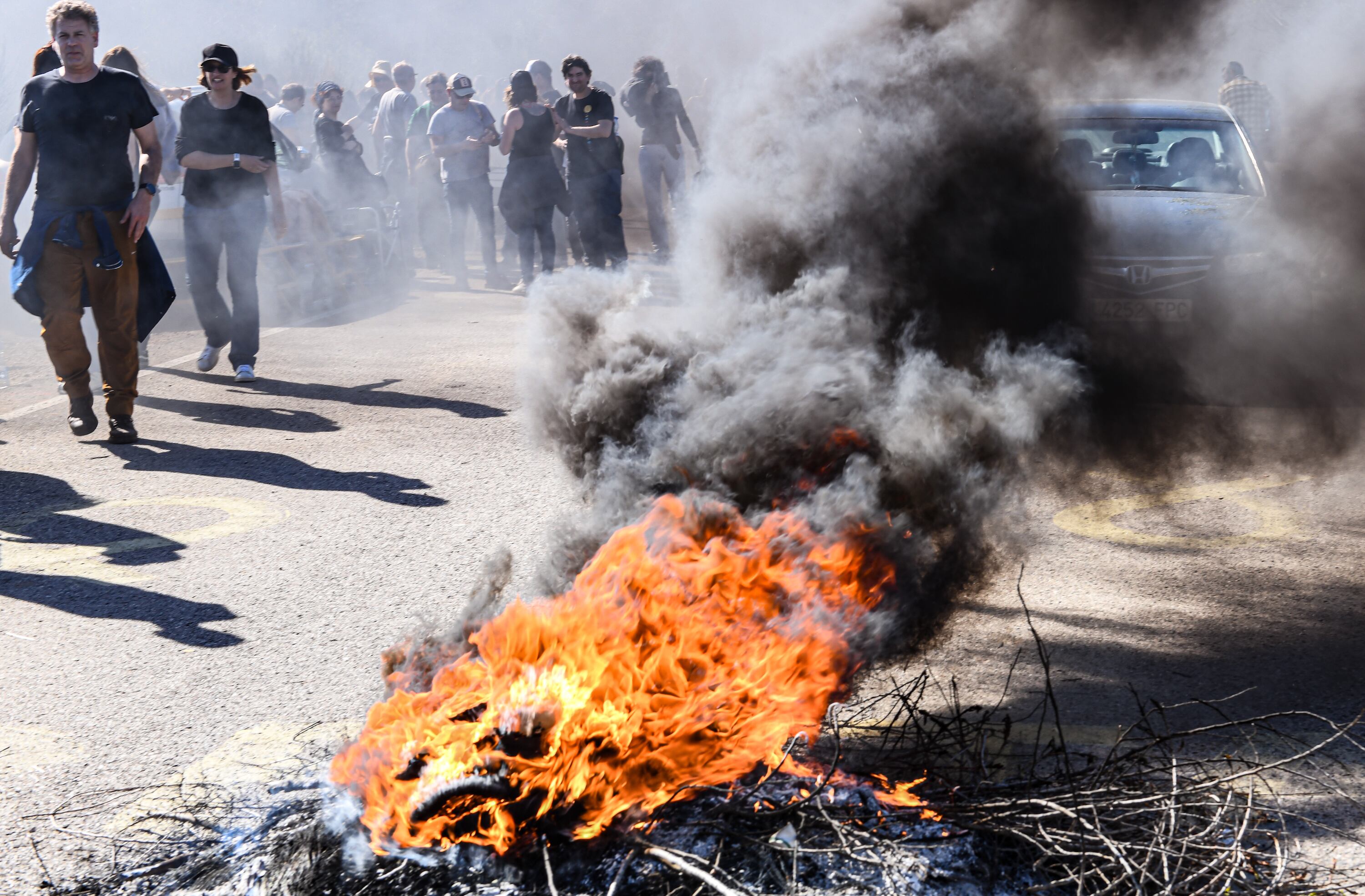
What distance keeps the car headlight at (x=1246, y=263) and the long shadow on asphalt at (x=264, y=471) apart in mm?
3945

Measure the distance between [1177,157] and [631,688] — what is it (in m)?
6.83

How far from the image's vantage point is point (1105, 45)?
13.3 ft

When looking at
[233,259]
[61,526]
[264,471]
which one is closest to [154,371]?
[233,259]

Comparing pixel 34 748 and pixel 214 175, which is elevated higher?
pixel 214 175

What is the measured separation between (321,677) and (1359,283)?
4250 millimetres

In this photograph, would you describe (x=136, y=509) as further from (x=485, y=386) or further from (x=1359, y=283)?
(x=1359, y=283)

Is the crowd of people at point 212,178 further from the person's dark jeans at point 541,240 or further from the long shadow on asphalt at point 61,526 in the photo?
the long shadow on asphalt at point 61,526

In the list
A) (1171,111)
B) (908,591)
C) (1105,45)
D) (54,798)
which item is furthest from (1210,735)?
(1171,111)

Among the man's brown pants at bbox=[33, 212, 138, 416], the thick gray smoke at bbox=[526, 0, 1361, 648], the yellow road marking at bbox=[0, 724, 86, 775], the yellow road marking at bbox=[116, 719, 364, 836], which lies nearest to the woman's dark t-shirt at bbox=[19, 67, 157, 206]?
the man's brown pants at bbox=[33, 212, 138, 416]

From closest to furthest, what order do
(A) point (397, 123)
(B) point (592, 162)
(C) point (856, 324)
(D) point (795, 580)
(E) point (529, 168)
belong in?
(D) point (795, 580)
(C) point (856, 324)
(B) point (592, 162)
(E) point (529, 168)
(A) point (397, 123)

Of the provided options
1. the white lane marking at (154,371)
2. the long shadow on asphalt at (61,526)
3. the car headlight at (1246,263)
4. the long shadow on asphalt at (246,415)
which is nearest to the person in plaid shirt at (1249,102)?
the car headlight at (1246,263)

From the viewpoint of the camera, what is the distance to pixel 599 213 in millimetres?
12609

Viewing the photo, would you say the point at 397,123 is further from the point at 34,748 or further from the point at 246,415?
the point at 34,748

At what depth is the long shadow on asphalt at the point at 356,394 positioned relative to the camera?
8125mm
